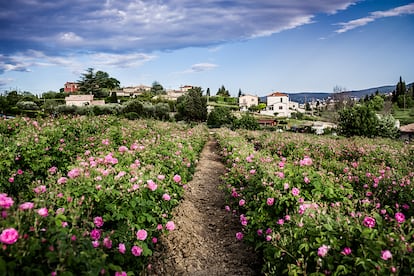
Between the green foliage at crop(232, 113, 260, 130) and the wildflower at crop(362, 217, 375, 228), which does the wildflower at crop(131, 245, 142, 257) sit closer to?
the wildflower at crop(362, 217, 375, 228)

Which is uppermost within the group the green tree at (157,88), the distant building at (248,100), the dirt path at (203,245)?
the green tree at (157,88)

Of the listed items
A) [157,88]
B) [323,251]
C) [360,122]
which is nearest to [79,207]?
[323,251]

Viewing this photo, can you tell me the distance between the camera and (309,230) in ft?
8.73

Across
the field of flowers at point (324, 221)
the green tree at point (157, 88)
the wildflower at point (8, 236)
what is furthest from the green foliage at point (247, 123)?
the green tree at point (157, 88)

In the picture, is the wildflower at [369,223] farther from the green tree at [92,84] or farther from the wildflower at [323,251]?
the green tree at [92,84]

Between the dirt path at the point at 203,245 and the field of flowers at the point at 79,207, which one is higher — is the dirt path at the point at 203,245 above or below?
below

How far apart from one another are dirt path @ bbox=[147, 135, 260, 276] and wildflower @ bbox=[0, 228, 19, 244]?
1975mm

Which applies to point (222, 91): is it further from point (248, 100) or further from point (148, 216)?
point (148, 216)

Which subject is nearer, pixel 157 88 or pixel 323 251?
pixel 323 251

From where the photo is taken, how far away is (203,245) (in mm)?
4223

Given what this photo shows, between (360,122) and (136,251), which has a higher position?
(136,251)

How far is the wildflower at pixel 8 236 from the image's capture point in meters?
1.53

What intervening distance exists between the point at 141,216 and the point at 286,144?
8873 millimetres

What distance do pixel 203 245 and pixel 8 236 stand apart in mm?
3023
